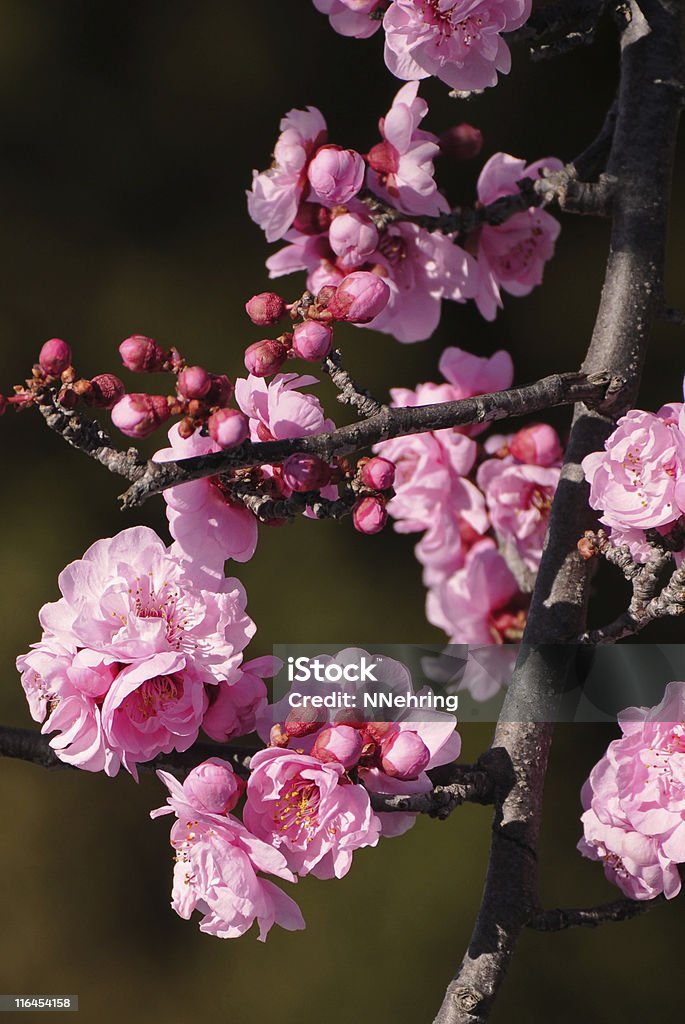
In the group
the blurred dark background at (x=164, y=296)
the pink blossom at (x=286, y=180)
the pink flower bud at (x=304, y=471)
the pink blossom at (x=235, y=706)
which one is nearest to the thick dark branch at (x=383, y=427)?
the pink flower bud at (x=304, y=471)

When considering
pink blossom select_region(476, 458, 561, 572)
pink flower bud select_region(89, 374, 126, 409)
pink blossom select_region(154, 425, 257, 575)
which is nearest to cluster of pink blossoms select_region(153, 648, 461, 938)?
pink blossom select_region(154, 425, 257, 575)

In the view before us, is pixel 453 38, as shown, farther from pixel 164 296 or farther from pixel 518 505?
pixel 164 296

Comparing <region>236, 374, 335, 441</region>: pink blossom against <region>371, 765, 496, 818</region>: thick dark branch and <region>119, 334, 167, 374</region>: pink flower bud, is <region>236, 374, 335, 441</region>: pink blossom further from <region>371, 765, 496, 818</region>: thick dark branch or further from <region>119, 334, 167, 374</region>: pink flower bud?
<region>371, 765, 496, 818</region>: thick dark branch

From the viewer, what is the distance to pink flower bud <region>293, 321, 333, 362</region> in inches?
22.5

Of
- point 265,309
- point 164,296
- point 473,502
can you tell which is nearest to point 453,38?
point 265,309

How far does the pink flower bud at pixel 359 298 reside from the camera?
603mm

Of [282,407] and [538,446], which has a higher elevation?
[282,407]

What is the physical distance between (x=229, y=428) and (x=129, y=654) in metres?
0.14

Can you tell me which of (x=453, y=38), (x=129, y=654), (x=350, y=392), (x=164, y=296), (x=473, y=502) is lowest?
(x=164, y=296)

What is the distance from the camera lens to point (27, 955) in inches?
70.4

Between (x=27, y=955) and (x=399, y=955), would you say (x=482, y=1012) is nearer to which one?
(x=399, y=955)

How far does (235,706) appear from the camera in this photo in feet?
1.98

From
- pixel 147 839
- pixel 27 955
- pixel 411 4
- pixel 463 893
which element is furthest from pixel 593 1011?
pixel 411 4

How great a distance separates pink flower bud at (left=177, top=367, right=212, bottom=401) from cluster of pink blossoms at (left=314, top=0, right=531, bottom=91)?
0.27m
